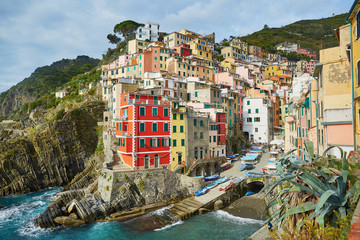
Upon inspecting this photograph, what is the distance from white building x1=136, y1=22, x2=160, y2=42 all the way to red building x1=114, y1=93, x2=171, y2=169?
2587 inches

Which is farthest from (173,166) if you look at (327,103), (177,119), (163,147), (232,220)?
(327,103)

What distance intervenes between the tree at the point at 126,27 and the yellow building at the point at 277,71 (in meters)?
63.3

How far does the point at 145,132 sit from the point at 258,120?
3698 cm

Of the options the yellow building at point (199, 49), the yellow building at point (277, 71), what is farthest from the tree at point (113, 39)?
the yellow building at point (277, 71)

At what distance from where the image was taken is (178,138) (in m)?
38.9

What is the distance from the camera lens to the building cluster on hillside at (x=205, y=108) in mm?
15633

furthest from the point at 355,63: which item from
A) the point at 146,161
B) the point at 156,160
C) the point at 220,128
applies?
the point at 220,128

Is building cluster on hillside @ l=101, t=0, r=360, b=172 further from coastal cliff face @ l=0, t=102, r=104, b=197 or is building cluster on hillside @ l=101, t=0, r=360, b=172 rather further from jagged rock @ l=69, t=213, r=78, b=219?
jagged rock @ l=69, t=213, r=78, b=219

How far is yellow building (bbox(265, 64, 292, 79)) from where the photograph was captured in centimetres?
9844

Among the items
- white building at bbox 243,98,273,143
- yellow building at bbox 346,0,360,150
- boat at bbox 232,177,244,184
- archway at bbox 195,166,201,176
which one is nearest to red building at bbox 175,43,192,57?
white building at bbox 243,98,273,143

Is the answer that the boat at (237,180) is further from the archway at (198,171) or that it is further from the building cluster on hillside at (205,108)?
the archway at (198,171)

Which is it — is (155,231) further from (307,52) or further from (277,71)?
(307,52)

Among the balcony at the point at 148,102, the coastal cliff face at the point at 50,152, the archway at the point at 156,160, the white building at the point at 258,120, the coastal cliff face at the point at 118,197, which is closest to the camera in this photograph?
the coastal cliff face at the point at 118,197

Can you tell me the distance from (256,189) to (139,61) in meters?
48.6
